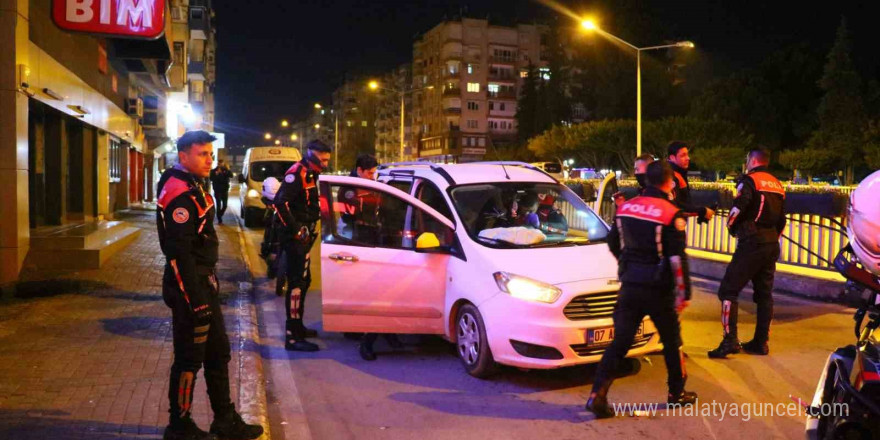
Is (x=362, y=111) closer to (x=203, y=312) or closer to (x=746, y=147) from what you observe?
(x=746, y=147)

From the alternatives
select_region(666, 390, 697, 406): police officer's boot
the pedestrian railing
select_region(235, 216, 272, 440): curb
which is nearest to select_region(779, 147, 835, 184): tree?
the pedestrian railing

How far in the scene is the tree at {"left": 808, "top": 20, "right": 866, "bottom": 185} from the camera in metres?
55.3

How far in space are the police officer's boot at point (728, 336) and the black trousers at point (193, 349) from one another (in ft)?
14.5

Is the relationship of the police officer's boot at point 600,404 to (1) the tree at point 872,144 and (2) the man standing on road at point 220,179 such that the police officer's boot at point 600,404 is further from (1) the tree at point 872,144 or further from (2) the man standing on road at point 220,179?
(1) the tree at point 872,144

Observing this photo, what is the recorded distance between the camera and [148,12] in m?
12.3

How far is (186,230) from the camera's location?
4.32 metres

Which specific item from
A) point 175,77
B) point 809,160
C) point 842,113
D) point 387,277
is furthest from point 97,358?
point 842,113

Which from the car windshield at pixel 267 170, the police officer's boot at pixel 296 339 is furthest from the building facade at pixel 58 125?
the police officer's boot at pixel 296 339

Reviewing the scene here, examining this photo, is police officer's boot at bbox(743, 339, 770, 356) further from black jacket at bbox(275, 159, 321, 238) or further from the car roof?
black jacket at bbox(275, 159, 321, 238)

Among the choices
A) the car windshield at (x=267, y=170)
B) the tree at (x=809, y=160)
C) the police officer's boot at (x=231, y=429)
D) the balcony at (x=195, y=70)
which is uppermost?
the balcony at (x=195, y=70)

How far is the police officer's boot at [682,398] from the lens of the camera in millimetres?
5468

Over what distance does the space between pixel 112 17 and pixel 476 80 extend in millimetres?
94524

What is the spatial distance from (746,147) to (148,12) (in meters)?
47.5

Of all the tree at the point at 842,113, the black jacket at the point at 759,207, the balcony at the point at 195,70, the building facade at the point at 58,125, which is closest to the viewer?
the black jacket at the point at 759,207
